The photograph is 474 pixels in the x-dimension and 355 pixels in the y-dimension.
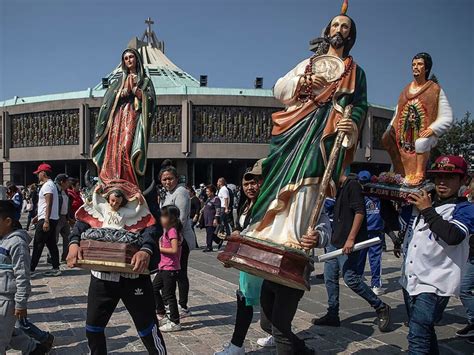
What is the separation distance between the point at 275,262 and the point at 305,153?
2.85ft

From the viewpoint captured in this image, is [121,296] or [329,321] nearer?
[121,296]

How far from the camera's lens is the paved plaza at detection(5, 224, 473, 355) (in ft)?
15.3

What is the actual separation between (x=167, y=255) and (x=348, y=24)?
3.07 m

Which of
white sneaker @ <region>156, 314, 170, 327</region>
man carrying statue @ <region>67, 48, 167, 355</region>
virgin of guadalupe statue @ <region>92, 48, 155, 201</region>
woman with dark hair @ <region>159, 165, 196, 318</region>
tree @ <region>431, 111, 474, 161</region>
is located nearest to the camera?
man carrying statue @ <region>67, 48, 167, 355</region>

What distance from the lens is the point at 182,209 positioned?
17.9 feet

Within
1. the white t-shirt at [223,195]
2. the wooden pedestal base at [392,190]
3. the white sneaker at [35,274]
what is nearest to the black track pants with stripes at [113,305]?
the wooden pedestal base at [392,190]

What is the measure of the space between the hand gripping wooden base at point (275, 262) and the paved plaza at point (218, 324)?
1.75 meters

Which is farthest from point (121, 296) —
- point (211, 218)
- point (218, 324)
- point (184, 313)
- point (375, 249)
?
point (211, 218)

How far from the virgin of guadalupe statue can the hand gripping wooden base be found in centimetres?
103

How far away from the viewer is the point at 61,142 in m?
39.0

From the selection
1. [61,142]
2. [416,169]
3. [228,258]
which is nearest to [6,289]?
[228,258]

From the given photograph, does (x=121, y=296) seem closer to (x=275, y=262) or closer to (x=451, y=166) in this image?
(x=275, y=262)

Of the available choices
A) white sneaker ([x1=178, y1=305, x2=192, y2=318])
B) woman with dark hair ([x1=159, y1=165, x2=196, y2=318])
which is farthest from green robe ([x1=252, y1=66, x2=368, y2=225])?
white sneaker ([x1=178, y1=305, x2=192, y2=318])

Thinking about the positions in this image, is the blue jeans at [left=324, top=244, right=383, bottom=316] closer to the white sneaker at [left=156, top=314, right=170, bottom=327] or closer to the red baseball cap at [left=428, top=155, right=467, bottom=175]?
the white sneaker at [left=156, top=314, right=170, bottom=327]
